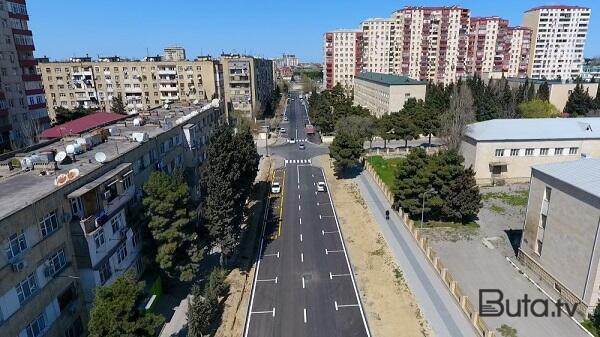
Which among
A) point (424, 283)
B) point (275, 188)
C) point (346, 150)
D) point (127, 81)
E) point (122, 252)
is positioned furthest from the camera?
point (127, 81)

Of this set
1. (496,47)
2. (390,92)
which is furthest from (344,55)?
(390,92)

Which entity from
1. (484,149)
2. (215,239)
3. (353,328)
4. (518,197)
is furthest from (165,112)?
(518,197)

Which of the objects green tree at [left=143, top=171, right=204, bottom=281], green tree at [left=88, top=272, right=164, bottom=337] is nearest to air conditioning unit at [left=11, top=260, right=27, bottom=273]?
green tree at [left=88, top=272, right=164, bottom=337]

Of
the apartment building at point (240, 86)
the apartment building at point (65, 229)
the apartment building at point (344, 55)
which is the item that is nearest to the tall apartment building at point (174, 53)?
the apartment building at point (240, 86)

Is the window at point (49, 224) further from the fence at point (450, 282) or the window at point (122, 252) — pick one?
the fence at point (450, 282)

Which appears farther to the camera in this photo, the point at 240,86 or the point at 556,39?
the point at 556,39

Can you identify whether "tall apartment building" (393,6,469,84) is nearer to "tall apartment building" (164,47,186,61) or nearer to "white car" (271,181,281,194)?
"tall apartment building" (164,47,186,61)

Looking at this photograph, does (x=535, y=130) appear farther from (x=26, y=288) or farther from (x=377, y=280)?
(x=26, y=288)

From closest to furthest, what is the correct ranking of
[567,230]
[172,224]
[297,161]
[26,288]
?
[26,288] → [172,224] → [567,230] → [297,161]
